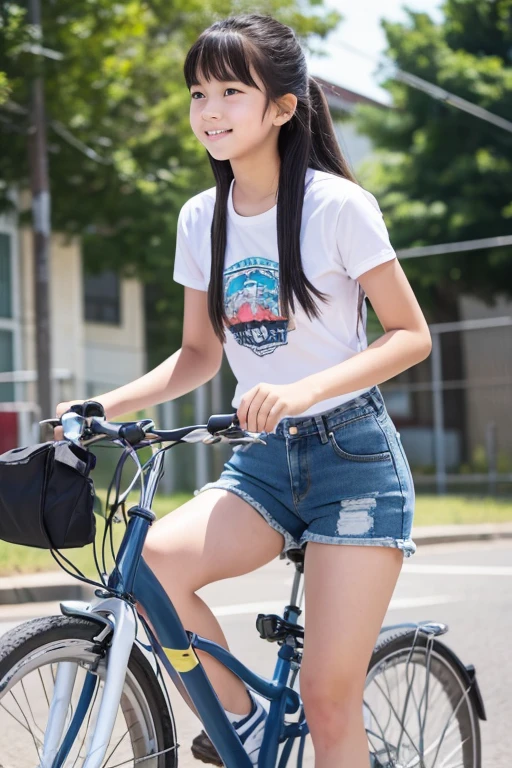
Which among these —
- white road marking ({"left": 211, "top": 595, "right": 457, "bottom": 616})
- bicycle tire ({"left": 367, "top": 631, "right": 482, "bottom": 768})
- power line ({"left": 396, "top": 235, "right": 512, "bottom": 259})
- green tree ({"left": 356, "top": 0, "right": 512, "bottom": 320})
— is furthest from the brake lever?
green tree ({"left": 356, "top": 0, "right": 512, "bottom": 320})

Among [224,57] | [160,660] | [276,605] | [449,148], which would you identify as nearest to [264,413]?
[160,660]

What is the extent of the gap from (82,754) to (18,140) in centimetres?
1563

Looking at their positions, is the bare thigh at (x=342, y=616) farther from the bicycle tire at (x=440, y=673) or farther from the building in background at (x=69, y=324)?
the building in background at (x=69, y=324)

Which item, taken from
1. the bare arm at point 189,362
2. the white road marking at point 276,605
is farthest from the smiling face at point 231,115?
the white road marking at point 276,605

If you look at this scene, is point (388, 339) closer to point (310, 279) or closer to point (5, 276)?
point (310, 279)

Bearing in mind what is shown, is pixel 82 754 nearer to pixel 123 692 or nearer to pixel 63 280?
pixel 123 692

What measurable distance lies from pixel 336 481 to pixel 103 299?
2280 cm

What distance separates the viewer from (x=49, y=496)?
209 cm

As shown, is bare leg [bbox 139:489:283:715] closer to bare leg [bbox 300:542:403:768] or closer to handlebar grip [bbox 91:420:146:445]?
bare leg [bbox 300:542:403:768]

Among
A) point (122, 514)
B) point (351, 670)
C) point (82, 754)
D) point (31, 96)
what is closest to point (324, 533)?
point (351, 670)

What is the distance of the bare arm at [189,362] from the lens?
2.71 metres

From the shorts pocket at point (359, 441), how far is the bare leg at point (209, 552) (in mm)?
236

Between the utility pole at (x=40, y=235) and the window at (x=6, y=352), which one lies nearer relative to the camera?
the utility pole at (x=40, y=235)

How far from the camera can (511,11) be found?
23.4 m
